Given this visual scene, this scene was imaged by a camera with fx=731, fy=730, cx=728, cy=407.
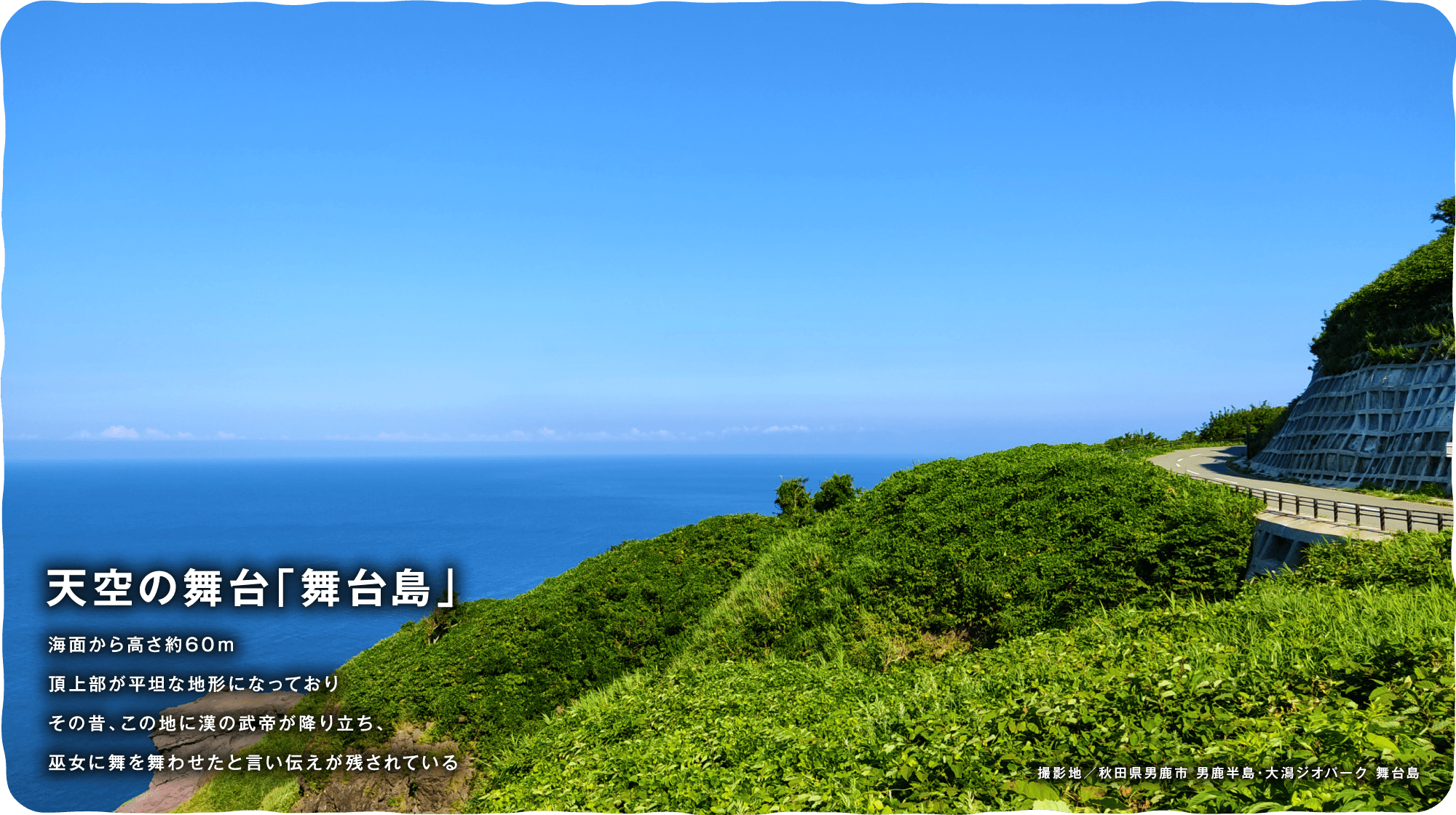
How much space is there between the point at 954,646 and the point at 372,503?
122323mm

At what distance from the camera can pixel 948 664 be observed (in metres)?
11.8

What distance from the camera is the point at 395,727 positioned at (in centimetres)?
1434

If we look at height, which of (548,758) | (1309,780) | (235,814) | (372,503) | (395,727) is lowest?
(372,503)

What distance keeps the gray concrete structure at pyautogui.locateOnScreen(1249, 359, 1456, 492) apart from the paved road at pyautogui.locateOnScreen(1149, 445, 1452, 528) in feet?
3.45

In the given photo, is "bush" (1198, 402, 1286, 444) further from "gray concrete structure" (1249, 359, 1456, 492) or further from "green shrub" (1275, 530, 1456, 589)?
"green shrub" (1275, 530, 1456, 589)

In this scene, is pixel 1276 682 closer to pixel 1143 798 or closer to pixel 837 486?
pixel 1143 798

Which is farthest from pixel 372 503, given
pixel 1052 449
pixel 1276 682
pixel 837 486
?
pixel 1276 682

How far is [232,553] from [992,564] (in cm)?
1325

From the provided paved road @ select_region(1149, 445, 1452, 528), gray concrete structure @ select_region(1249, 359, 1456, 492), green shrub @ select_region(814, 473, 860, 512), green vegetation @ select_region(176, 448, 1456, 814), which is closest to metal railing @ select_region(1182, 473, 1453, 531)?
paved road @ select_region(1149, 445, 1452, 528)

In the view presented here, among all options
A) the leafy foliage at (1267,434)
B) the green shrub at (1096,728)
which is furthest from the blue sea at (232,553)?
the leafy foliage at (1267,434)

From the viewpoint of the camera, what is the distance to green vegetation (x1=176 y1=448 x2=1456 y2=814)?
19.6 ft

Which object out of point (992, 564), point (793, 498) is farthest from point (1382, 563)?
point (793, 498)

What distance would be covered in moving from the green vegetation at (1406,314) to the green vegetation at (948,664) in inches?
519

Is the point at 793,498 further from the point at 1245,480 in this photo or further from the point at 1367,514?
the point at 1245,480
